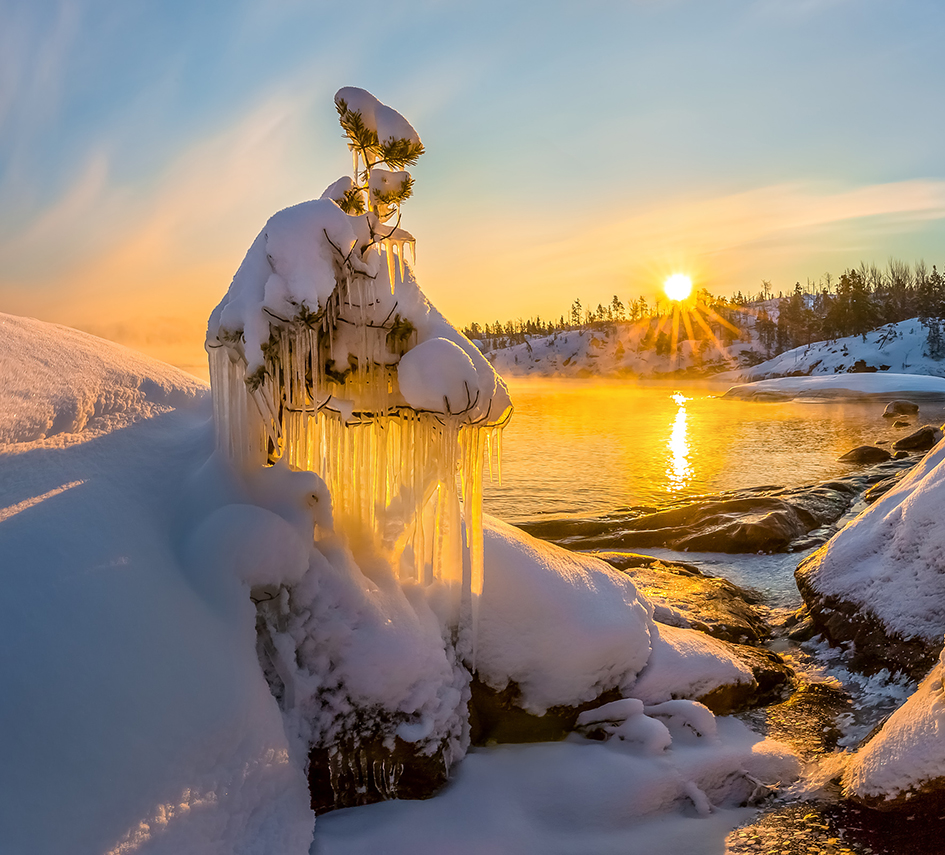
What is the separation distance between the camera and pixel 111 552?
3.23m

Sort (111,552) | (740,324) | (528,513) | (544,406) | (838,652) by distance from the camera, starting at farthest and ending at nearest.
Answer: (740,324)
(544,406)
(528,513)
(838,652)
(111,552)

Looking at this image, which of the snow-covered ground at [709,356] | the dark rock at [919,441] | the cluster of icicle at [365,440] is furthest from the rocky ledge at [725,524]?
the snow-covered ground at [709,356]

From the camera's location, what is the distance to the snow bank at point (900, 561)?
565 cm

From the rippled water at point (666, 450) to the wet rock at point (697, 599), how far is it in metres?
4.94

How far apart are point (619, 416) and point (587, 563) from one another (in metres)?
32.1

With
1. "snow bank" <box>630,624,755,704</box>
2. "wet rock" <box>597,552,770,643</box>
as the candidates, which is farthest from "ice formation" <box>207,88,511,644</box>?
"wet rock" <box>597,552,770,643</box>

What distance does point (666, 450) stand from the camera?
76.6 feet

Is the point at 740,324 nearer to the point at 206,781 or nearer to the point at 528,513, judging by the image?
the point at 528,513

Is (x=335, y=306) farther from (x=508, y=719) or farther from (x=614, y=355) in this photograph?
(x=614, y=355)

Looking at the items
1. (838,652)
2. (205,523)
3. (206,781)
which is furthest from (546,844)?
(838,652)

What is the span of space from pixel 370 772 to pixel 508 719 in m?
1.16

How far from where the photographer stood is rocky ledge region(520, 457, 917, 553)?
35.8 ft

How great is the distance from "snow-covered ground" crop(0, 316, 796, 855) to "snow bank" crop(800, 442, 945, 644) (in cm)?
196

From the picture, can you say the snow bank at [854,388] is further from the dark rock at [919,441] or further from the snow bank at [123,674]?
the snow bank at [123,674]
